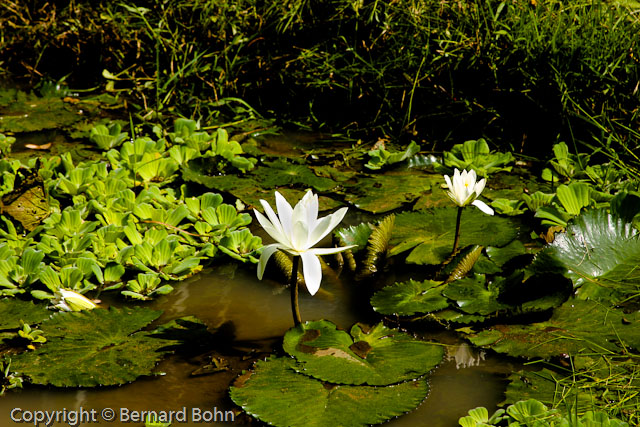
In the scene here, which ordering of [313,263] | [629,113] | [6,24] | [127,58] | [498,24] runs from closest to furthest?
[313,263] < [629,113] < [498,24] < [127,58] < [6,24]

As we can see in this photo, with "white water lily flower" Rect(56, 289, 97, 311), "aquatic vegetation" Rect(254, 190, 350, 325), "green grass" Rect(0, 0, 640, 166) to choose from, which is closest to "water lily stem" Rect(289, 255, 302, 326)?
"aquatic vegetation" Rect(254, 190, 350, 325)

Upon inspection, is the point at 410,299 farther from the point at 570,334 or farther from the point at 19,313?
the point at 19,313

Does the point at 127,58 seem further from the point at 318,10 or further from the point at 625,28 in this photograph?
the point at 625,28

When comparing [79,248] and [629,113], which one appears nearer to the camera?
[79,248]

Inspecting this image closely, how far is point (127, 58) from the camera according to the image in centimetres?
333

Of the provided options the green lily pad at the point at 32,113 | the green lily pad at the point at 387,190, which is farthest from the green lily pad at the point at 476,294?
the green lily pad at the point at 32,113

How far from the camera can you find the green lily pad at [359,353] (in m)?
1.41

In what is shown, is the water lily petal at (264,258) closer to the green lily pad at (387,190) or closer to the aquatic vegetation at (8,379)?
the aquatic vegetation at (8,379)

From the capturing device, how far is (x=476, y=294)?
1.69 m

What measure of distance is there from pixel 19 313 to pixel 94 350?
0.97 feet

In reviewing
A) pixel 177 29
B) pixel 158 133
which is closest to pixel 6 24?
pixel 177 29

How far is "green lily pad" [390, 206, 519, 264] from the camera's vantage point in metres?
1.87

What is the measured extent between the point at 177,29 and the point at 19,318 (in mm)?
1894

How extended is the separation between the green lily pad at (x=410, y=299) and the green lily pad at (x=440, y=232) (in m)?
0.12
